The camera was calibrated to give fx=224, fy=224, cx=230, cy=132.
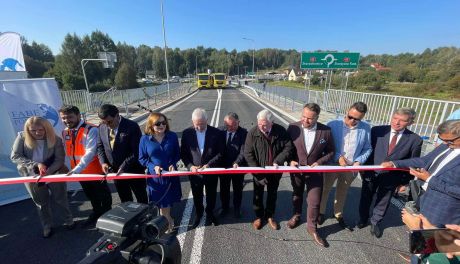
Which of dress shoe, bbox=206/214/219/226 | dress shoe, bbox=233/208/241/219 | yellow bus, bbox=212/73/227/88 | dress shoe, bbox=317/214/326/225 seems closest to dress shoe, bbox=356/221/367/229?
dress shoe, bbox=317/214/326/225

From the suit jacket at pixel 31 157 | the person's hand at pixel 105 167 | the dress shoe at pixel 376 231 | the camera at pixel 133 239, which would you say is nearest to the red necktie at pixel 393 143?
the dress shoe at pixel 376 231

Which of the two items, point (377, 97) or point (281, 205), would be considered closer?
point (281, 205)

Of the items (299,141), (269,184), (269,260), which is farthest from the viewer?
(269,184)

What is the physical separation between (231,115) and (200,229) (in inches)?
71.5

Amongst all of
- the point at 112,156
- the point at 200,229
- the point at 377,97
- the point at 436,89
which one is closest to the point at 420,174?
the point at 200,229

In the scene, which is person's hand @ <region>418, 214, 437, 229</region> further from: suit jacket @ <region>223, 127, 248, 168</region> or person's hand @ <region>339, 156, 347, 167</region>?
suit jacket @ <region>223, 127, 248, 168</region>

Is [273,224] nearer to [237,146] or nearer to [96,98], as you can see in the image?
[237,146]

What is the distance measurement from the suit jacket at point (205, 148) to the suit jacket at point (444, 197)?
7.91 ft

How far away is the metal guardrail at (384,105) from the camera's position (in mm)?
5720

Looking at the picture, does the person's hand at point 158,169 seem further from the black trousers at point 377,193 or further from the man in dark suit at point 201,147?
the black trousers at point 377,193

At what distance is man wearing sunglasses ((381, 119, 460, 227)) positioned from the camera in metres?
2.03

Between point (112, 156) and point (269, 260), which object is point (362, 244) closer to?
point (269, 260)

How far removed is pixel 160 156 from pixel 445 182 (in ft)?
10.3

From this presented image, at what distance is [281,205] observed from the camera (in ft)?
13.6
